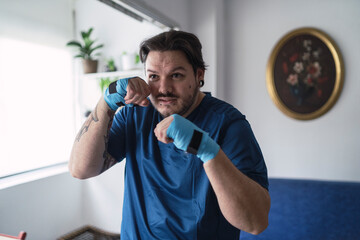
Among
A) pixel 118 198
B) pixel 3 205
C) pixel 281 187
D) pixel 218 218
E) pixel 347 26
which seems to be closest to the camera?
pixel 218 218

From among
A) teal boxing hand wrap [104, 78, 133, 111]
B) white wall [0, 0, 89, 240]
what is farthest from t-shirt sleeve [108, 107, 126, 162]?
white wall [0, 0, 89, 240]

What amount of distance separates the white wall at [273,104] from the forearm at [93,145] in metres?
1.75

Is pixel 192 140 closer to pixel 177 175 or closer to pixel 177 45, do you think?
pixel 177 175

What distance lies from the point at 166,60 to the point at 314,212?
4.99 feet

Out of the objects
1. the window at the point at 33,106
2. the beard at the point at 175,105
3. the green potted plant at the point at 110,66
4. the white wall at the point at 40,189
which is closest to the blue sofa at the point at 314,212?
the beard at the point at 175,105

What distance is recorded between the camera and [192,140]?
2.51 feet

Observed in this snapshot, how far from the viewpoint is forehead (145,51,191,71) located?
3.22 feet

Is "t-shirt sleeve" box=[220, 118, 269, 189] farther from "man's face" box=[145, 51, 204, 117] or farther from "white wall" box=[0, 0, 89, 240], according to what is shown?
"white wall" box=[0, 0, 89, 240]

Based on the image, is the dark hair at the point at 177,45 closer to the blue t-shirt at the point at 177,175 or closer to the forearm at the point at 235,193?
the blue t-shirt at the point at 177,175

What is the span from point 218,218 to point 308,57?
1845 millimetres

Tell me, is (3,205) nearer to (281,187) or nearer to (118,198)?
(118,198)

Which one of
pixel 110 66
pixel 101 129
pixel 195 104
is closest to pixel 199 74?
pixel 195 104

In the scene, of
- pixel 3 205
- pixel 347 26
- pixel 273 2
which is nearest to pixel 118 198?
pixel 3 205

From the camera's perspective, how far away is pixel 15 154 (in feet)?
6.55
